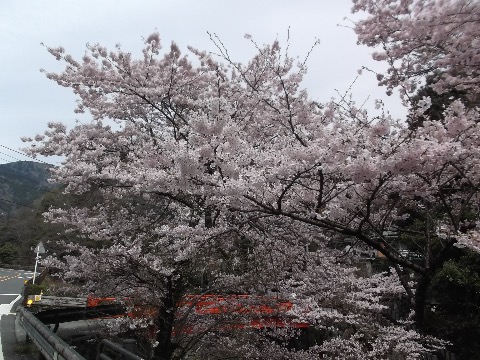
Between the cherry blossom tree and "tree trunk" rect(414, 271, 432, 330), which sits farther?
"tree trunk" rect(414, 271, 432, 330)


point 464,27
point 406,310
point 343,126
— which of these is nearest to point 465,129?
point 343,126

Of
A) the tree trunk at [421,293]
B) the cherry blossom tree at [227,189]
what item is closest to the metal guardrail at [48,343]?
the cherry blossom tree at [227,189]

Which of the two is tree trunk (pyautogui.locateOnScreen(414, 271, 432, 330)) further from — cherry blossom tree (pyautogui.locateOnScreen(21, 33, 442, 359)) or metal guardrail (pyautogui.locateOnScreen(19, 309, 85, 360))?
metal guardrail (pyautogui.locateOnScreen(19, 309, 85, 360))

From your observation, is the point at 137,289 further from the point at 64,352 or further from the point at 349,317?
the point at 349,317

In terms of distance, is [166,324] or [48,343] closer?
[48,343]

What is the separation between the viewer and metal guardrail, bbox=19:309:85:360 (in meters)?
4.00

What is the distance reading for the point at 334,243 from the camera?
7.41 meters

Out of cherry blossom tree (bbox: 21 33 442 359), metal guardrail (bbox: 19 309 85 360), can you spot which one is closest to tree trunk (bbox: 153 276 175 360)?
cherry blossom tree (bbox: 21 33 442 359)

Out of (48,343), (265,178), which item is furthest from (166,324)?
(265,178)

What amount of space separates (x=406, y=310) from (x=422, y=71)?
39.9 feet

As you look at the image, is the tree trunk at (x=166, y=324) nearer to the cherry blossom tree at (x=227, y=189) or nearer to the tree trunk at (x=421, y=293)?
the cherry blossom tree at (x=227, y=189)

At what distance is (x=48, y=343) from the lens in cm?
488

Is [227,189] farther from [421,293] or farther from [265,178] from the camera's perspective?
[421,293]

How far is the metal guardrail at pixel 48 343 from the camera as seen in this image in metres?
4.00
